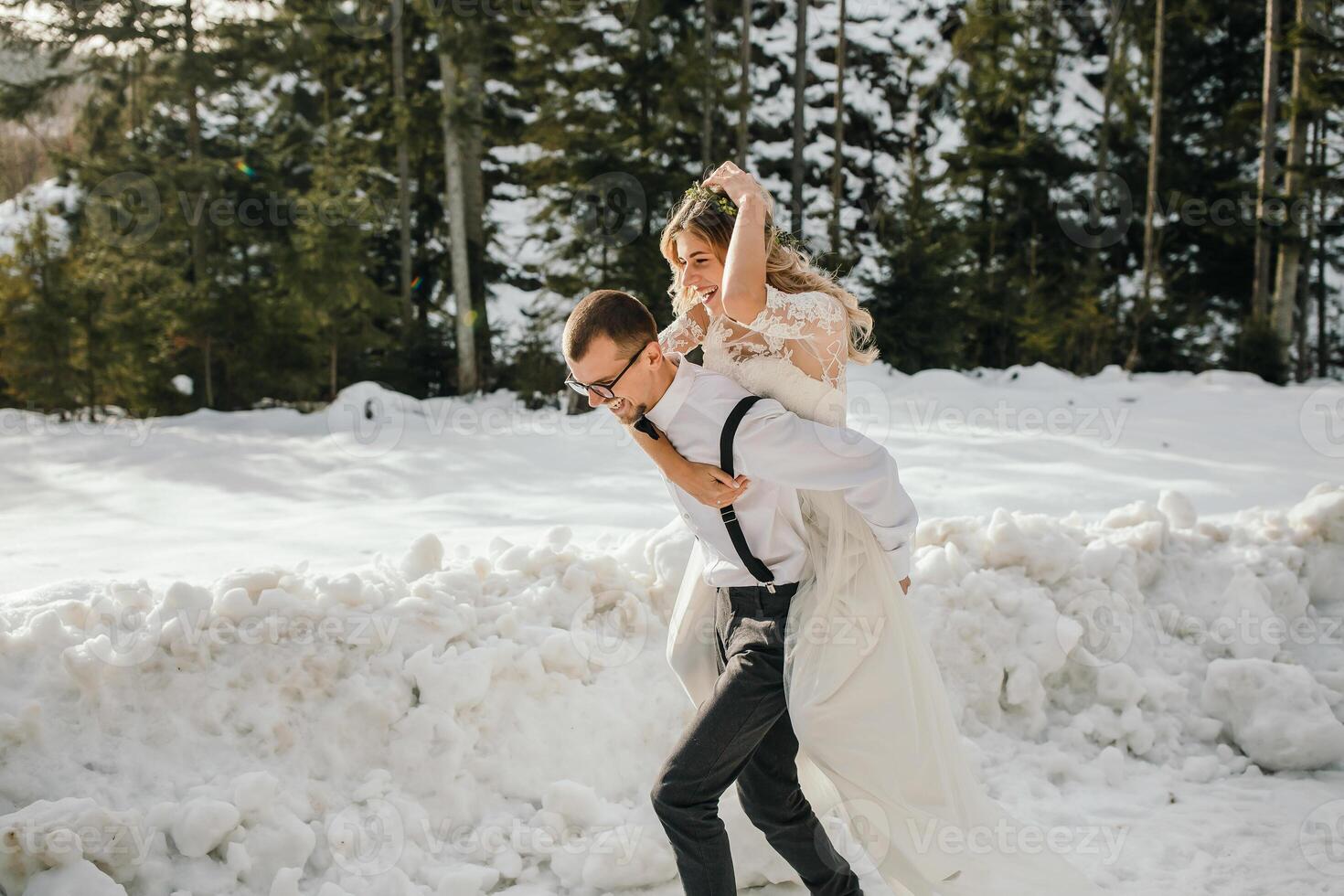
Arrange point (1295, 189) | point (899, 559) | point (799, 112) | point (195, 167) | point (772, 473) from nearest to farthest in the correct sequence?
point (772, 473) → point (899, 559) → point (195, 167) → point (1295, 189) → point (799, 112)

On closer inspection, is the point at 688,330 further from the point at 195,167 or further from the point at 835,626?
the point at 195,167

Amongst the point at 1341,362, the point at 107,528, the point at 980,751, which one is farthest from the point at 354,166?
the point at 1341,362

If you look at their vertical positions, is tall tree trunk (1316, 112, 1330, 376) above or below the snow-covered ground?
above

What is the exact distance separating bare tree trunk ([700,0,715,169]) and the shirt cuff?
14411 millimetres

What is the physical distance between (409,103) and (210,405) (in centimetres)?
573

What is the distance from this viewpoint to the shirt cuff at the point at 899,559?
2.26 meters

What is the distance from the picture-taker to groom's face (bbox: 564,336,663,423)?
6.72 ft

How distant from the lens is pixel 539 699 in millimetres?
3340

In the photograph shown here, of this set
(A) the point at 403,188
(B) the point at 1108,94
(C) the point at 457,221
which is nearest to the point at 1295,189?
(B) the point at 1108,94

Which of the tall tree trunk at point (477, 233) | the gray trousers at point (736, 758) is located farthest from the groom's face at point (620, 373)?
the tall tree trunk at point (477, 233)

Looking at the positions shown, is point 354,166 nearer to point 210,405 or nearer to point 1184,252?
point 210,405

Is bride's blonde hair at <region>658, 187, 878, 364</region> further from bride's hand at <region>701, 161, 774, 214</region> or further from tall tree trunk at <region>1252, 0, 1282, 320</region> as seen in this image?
tall tree trunk at <region>1252, 0, 1282, 320</region>

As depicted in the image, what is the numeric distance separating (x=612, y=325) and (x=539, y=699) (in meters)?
1.75

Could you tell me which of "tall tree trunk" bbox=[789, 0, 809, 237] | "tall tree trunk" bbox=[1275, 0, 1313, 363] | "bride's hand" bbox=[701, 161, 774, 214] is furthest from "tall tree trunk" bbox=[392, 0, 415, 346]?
"bride's hand" bbox=[701, 161, 774, 214]
